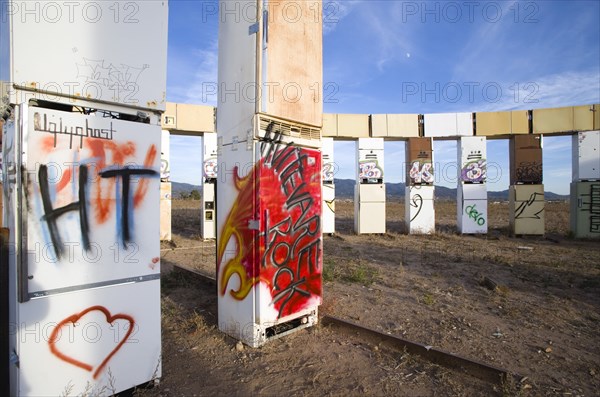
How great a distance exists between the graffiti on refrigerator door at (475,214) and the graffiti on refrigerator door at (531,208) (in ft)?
4.28

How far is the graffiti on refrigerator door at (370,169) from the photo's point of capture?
542 inches

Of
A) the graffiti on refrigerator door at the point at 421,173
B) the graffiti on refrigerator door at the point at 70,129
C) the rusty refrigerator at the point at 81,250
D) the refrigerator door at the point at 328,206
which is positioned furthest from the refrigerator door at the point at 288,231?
the graffiti on refrigerator door at the point at 421,173

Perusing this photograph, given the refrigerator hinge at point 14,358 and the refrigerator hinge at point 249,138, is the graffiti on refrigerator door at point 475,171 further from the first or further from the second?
the refrigerator hinge at point 14,358

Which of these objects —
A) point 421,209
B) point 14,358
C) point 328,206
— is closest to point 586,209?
point 421,209

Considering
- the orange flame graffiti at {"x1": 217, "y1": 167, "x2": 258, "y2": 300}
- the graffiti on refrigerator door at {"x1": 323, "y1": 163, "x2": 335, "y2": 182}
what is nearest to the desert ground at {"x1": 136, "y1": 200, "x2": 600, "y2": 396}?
the orange flame graffiti at {"x1": 217, "y1": 167, "x2": 258, "y2": 300}

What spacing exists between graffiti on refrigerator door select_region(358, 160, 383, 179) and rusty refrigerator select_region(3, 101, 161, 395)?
1118 centimetres

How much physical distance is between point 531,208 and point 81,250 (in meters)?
15.0

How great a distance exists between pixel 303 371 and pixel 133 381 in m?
1.70

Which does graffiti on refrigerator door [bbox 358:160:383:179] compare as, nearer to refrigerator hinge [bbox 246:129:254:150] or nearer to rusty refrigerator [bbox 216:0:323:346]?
rusty refrigerator [bbox 216:0:323:346]

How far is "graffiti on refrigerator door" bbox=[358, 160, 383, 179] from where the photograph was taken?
13766 mm

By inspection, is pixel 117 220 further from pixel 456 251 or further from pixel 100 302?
pixel 456 251

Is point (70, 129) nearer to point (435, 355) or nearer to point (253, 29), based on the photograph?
point (253, 29)

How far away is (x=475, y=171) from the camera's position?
13609 millimetres

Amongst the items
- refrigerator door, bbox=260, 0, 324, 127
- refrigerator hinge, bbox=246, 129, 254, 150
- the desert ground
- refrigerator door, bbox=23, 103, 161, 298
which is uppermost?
refrigerator door, bbox=260, 0, 324, 127
